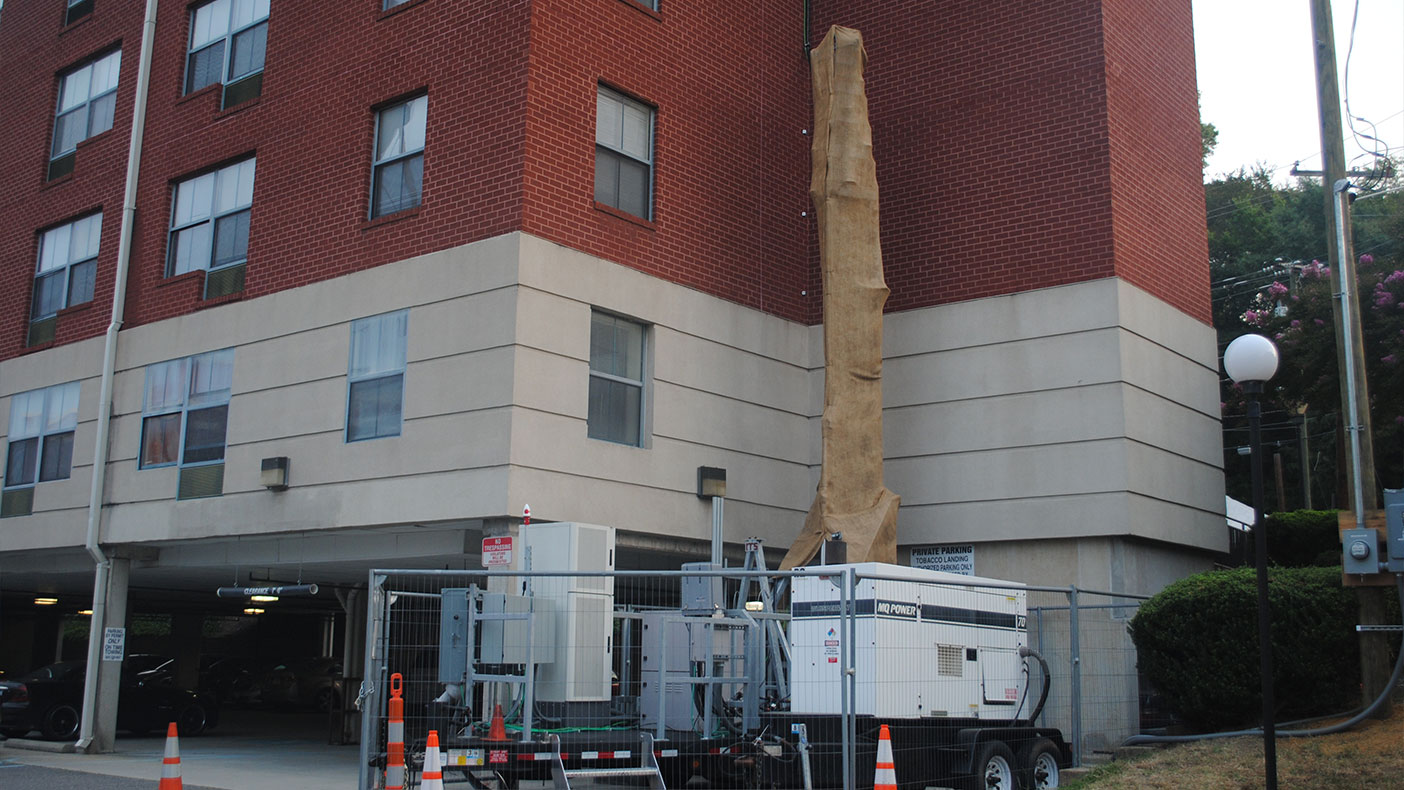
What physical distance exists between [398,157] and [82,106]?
367 inches

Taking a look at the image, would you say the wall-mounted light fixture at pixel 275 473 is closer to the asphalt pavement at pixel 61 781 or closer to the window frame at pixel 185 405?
the window frame at pixel 185 405

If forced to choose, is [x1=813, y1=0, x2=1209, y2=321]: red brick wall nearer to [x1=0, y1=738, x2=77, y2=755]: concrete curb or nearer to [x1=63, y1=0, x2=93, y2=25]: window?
[x1=0, y1=738, x2=77, y2=755]: concrete curb

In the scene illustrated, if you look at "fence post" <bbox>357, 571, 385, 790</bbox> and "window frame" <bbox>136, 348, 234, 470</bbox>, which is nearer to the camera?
"fence post" <bbox>357, 571, 385, 790</bbox>

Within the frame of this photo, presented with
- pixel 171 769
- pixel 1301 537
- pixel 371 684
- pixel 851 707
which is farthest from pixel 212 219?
pixel 1301 537

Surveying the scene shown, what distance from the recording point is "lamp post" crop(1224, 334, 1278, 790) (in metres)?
10.3

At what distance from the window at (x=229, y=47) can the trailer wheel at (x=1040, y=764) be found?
14.7 m

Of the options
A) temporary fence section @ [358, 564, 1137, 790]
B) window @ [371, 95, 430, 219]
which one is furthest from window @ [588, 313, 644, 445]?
window @ [371, 95, 430, 219]

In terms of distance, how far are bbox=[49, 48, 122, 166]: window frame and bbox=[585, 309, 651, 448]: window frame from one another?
1105 cm

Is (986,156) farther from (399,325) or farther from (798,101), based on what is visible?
(399,325)

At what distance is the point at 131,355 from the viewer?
20.8 metres

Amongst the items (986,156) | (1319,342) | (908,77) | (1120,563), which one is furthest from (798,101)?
(1319,342)

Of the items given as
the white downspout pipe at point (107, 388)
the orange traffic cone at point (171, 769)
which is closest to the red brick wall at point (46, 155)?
the white downspout pipe at point (107, 388)

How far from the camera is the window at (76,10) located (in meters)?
24.3

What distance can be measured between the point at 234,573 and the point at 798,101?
12.5 metres
